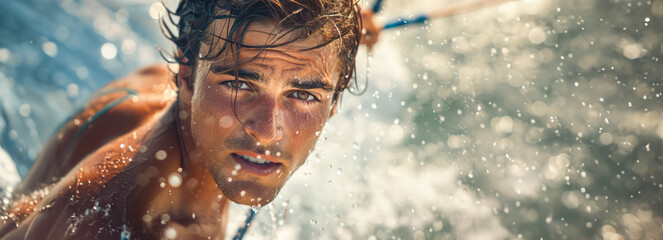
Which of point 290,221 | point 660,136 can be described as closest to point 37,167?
point 290,221

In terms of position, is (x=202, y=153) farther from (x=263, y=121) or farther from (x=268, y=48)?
(x=268, y=48)

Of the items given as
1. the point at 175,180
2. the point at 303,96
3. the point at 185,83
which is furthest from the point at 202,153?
the point at 303,96

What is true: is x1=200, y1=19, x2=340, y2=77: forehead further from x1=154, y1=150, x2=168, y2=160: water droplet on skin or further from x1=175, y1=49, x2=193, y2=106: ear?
x1=154, y1=150, x2=168, y2=160: water droplet on skin

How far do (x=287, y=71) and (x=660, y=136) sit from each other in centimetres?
309

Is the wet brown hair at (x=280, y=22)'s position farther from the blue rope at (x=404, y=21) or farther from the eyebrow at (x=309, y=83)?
the blue rope at (x=404, y=21)

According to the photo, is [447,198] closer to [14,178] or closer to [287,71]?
[287,71]

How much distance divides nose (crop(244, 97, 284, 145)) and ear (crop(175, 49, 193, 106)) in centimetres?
31

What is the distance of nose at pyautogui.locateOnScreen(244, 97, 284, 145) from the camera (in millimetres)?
1508

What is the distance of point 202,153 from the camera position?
5.47 ft

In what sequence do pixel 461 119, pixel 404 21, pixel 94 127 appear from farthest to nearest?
pixel 461 119, pixel 404 21, pixel 94 127

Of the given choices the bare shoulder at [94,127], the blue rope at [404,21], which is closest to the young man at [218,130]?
the bare shoulder at [94,127]

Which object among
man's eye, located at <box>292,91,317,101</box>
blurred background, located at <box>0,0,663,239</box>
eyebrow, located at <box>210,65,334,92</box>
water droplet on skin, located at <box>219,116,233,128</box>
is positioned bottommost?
blurred background, located at <box>0,0,663,239</box>

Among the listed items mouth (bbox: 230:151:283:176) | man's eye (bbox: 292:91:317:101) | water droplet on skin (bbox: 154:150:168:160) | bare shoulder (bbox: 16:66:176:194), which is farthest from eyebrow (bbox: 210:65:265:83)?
bare shoulder (bbox: 16:66:176:194)

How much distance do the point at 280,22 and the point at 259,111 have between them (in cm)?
28
